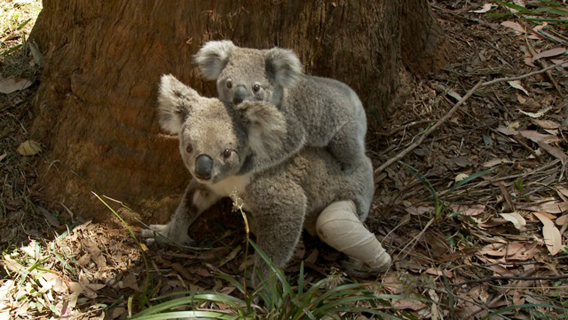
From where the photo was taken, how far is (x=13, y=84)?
459cm

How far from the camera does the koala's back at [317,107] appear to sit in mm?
3614

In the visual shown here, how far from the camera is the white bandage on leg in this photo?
3418 mm

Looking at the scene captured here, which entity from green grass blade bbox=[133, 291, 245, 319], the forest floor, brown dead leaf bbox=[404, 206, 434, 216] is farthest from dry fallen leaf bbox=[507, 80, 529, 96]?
green grass blade bbox=[133, 291, 245, 319]

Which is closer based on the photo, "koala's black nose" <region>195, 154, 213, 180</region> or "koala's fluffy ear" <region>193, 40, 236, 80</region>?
"koala's black nose" <region>195, 154, 213, 180</region>

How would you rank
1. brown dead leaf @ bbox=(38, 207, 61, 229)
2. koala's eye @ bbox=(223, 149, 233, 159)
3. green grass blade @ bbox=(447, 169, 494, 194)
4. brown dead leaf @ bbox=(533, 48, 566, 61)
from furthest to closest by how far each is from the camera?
brown dead leaf @ bbox=(533, 48, 566, 61), green grass blade @ bbox=(447, 169, 494, 194), brown dead leaf @ bbox=(38, 207, 61, 229), koala's eye @ bbox=(223, 149, 233, 159)

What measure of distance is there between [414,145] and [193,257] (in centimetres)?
196

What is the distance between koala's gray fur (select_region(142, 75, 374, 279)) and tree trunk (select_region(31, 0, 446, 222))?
42 cm

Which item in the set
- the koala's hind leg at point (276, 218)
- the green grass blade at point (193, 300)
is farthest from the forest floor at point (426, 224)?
the green grass blade at point (193, 300)

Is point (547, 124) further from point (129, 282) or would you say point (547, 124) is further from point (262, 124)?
point (129, 282)

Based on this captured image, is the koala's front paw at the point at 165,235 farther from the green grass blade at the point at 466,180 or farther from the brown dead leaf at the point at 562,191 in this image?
the brown dead leaf at the point at 562,191

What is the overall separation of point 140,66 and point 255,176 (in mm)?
1125

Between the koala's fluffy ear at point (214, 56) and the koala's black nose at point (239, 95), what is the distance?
0.23 m

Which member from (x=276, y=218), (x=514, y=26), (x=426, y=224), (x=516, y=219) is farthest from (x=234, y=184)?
(x=514, y=26)

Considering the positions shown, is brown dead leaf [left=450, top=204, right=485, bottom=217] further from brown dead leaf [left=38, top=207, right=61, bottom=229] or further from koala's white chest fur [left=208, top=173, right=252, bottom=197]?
brown dead leaf [left=38, top=207, right=61, bottom=229]
